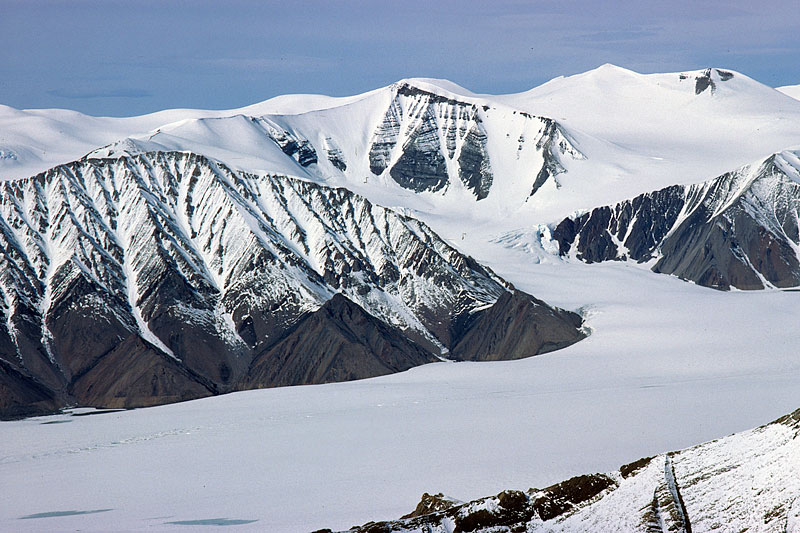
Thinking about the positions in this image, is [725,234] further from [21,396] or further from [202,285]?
[21,396]

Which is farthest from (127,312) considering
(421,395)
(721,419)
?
(721,419)

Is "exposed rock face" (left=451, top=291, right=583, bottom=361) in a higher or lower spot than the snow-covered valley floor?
higher

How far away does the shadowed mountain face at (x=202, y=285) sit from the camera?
12512 cm

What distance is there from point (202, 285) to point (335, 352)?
87.2 ft

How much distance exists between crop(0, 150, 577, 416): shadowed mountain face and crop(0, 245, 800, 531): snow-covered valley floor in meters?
17.3

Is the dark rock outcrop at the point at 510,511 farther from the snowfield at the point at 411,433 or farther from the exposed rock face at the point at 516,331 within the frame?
the exposed rock face at the point at 516,331

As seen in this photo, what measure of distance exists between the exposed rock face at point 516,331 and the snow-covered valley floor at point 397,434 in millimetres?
8415

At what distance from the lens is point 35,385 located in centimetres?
11762

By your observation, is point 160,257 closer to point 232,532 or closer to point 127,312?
point 127,312

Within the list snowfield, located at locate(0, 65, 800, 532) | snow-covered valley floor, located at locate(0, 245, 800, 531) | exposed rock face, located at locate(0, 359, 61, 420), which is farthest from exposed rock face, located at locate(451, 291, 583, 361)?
exposed rock face, located at locate(0, 359, 61, 420)

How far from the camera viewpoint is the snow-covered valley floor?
55.8 metres

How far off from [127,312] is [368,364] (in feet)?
119

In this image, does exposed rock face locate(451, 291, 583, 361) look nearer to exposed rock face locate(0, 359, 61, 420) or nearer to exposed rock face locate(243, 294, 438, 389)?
exposed rock face locate(243, 294, 438, 389)

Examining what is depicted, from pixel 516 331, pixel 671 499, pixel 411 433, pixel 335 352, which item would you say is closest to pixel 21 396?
pixel 335 352
